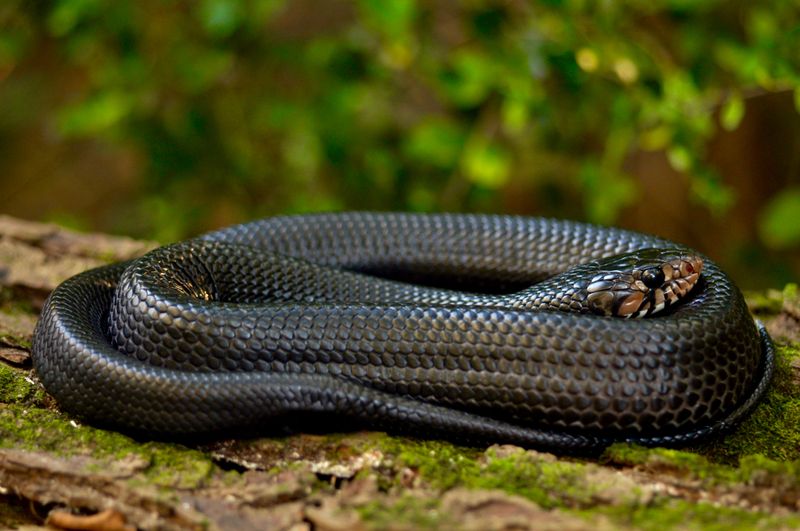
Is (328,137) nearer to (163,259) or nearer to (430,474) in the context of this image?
(163,259)

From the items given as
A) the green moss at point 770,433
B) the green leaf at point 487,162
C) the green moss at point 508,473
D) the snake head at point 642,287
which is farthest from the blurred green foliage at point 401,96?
the green moss at point 508,473

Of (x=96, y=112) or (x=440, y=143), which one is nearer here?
(x=440, y=143)

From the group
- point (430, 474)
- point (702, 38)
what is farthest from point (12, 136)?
point (430, 474)

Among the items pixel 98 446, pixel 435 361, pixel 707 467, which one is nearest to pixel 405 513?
pixel 435 361

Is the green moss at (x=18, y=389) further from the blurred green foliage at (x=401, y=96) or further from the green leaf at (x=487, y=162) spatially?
the green leaf at (x=487, y=162)

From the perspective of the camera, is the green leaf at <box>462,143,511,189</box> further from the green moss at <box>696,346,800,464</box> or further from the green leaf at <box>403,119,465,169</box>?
the green moss at <box>696,346,800,464</box>

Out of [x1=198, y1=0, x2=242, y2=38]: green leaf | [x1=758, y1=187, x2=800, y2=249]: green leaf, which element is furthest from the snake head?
[x1=198, y1=0, x2=242, y2=38]: green leaf

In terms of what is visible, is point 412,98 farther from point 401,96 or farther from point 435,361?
point 435,361
